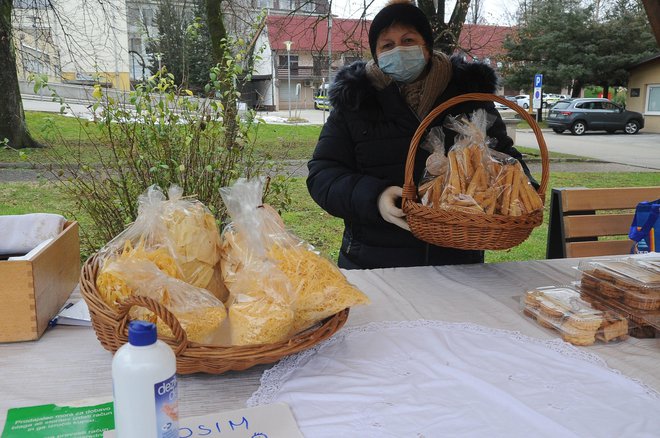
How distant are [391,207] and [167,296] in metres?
0.85

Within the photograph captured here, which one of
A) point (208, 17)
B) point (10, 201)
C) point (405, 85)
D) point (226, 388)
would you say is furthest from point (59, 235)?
point (10, 201)

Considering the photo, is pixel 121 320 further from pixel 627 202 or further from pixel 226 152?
pixel 627 202

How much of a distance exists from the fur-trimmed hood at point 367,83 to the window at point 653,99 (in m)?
22.6

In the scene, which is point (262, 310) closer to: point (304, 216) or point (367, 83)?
point (367, 83)

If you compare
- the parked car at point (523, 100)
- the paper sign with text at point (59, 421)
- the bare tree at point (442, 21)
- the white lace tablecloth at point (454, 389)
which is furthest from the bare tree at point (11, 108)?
the parked car at point (523, 100)

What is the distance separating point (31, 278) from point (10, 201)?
215 inches

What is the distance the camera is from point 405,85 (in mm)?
2129

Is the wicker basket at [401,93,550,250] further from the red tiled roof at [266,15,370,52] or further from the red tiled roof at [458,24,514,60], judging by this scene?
the red tiled roof at [266,15,370,52]

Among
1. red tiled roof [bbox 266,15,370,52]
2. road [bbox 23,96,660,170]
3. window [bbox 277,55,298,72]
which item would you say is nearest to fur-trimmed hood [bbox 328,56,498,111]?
red tiled roof [bbox 266,15,370,52]

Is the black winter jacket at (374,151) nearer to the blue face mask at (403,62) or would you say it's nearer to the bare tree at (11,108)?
the blue face mask at (403,62)

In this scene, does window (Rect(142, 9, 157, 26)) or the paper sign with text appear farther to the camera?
window (Rect(142, 9, 157, 26))

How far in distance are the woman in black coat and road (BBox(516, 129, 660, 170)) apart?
28.5 feet

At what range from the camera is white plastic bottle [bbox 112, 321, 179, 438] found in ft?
2.16

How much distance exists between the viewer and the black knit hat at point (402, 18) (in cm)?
199
